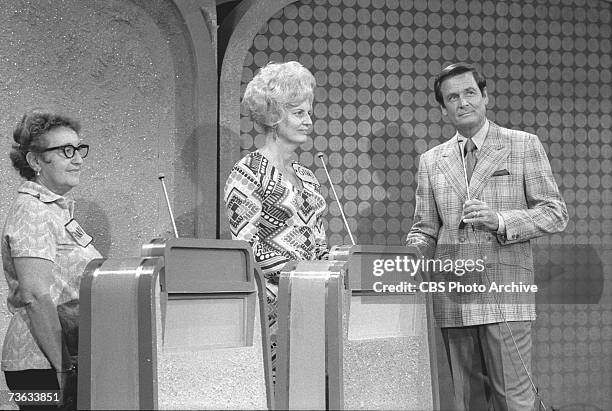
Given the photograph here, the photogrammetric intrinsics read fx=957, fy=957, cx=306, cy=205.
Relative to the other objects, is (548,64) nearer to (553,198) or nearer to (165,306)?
(553,198)

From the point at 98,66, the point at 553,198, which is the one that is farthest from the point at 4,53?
the point at 553,198

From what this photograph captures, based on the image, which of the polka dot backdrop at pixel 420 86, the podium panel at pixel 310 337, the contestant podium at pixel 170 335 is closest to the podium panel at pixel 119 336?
the contestant podium at pixel 170 335

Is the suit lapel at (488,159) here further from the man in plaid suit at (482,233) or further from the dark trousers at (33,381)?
the dark trousers at (33,381)

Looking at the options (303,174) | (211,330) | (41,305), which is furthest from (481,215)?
(41,305)

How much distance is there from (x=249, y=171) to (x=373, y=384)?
2.29ft

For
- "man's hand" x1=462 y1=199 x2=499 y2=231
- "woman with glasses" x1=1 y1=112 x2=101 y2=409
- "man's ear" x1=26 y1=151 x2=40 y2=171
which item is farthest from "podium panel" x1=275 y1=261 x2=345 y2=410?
"man's ear" x1=26 y1=151 x2=40 y2=171

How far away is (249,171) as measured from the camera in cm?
254

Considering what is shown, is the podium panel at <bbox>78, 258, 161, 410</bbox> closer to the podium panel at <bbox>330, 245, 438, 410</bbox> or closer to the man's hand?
the podium panel at <bbox>330, 245, 438, 410</bbox>

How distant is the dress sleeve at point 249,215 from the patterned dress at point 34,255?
42 centimetres

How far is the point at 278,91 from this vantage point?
104 inches

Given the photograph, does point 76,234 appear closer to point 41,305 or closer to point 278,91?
point 41,305

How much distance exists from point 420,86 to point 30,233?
5.70 ft

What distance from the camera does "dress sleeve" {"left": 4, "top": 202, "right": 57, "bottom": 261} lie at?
95.7 inches

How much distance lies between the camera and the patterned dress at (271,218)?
8.08 feet
